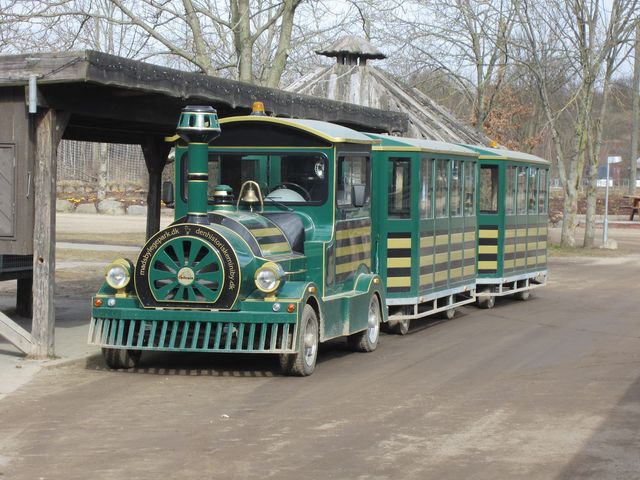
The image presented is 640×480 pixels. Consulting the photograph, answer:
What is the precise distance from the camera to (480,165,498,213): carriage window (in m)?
19.2

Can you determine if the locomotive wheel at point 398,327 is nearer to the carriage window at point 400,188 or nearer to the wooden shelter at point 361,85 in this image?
the carriage window at point 400,188

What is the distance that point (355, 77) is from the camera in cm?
3058

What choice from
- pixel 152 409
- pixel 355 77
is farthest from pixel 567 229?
→ pixel 152 409

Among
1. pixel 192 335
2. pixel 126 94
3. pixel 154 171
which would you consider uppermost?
pixel 126 94

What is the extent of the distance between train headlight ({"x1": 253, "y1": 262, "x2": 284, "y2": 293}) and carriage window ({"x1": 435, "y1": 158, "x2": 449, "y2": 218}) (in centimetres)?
546

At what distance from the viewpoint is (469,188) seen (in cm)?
1797

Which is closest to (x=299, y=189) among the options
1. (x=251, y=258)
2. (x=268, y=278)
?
(x=251, y=258)

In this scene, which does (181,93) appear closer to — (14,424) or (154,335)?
(154,335)

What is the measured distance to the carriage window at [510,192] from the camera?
19312 millimetres

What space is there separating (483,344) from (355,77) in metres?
17.0

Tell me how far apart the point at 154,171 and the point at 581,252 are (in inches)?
722

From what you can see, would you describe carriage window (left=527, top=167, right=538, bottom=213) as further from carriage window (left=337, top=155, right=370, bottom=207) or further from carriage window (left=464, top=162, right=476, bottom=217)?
carriage window (left=337, top=155, right=370, bottom=207)

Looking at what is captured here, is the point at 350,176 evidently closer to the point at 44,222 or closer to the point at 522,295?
the point at 44,222

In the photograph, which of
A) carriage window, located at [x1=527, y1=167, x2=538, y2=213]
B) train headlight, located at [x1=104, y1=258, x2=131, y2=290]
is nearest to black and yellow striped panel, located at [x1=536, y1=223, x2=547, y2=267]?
carriage window, located at [x1=527, y1=167, x2=538, y2=213]
